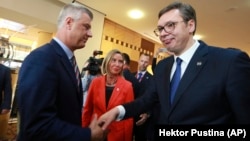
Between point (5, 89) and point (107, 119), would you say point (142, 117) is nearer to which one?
point (107, 119)

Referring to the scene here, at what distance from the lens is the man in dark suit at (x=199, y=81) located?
3.54 feet

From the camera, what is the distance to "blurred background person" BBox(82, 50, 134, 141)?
2084 mm

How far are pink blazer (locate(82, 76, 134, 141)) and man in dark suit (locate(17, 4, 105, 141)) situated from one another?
89 centimetres

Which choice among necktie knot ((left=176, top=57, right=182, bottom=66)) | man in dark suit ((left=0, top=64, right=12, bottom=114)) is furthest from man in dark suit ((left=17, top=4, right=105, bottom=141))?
man in dark suit ((left=0, top=64, right=12, bottom=114))

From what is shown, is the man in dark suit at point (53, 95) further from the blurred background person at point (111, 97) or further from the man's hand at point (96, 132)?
the blurred background person at point (111, 97)

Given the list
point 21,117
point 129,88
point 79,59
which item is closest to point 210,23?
point 79,59

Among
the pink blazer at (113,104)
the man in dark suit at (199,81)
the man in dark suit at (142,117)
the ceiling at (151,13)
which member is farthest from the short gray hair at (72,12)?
the ceiling at (151,13)

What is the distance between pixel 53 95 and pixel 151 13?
12.8 feet

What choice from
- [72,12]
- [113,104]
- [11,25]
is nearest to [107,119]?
[72,12]

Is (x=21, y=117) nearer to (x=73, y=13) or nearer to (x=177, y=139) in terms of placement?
(x=73, y=13)

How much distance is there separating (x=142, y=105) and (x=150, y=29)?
14.3 feet

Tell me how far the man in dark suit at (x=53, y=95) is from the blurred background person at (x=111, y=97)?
89cm

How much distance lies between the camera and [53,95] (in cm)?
99

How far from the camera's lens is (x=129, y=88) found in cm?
224
